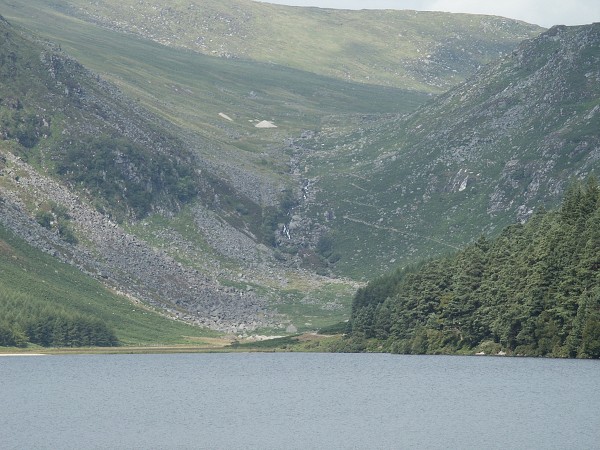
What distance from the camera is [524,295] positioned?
165 m

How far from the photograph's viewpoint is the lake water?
9988 cm

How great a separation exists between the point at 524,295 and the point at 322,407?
170 ft

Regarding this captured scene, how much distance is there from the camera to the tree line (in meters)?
153

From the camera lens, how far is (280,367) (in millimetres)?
183000

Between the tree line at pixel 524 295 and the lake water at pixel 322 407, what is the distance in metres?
5.62

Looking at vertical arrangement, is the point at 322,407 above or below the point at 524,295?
below

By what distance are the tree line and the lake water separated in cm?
562

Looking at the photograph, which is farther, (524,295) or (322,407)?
(524,295)

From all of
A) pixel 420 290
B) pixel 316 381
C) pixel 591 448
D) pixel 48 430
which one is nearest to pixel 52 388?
pixel 316 381

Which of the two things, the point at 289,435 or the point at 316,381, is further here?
the point at 316,381

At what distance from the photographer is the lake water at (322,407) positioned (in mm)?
99875

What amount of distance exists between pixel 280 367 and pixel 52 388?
133ft

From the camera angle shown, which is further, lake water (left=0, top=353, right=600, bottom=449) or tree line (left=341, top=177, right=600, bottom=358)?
tree line (left=341, top=177, right=600, bottom=358)

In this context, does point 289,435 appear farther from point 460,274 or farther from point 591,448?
point 460,274
